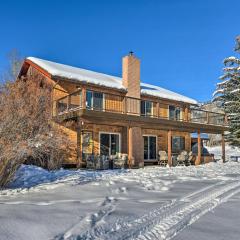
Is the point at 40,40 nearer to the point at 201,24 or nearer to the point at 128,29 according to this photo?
the point at 128,29

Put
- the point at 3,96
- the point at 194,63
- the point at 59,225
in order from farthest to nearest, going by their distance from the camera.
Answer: the point at 194,63
the point at 3,96
the point at 59,225

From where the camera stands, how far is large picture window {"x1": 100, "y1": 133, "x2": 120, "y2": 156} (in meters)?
17.9

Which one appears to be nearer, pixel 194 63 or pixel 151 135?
pixel 151 135

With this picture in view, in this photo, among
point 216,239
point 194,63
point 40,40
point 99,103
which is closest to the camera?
point 216,239

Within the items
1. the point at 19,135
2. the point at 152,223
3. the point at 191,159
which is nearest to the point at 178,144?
the point at 191,159

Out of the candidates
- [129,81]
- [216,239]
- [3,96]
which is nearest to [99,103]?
[129,81]

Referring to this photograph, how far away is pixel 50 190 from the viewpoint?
27.7 feet

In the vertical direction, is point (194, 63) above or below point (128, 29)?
below

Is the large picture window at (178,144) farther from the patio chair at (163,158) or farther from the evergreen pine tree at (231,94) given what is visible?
the evergreen pine tree at (231,94)

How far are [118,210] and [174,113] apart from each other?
55.4 ft

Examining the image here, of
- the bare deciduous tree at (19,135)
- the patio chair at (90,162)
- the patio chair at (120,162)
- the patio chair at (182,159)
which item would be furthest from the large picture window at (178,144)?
the bare deciduous tree at (19,135)

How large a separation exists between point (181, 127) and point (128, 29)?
12.9 m

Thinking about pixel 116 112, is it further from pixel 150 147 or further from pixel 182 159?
pixel 182 159

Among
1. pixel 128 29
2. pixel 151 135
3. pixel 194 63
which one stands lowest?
pixel 151 135
